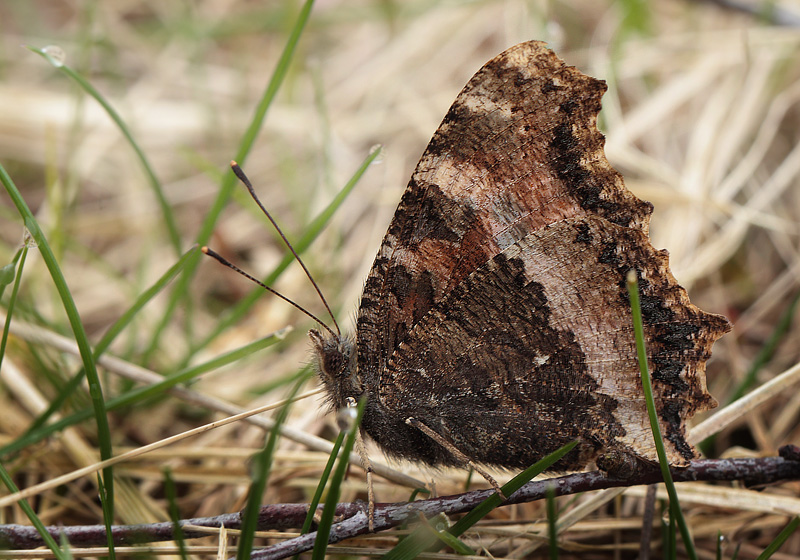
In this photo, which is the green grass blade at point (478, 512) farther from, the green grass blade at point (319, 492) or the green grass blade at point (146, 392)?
the green grass blade at point (146, 392)

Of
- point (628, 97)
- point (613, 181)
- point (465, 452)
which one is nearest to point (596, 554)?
point (465, 452)

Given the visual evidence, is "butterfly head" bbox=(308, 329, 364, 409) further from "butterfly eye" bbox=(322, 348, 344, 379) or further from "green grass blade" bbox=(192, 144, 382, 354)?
"green grass blade" bbox=(192, 144, 382, 354)

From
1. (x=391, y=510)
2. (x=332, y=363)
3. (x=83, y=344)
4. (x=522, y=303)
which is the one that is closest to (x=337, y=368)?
(x=332, y=363)

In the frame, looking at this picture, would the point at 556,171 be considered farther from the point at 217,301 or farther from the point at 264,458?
the point at 217,301

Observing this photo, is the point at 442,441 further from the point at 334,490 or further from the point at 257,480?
the point at 257,480

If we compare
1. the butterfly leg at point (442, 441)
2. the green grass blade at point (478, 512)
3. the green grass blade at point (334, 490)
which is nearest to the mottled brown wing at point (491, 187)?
the butterfly leg at point (442, 441)

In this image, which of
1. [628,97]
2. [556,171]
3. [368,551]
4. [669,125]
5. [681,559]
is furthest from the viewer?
[628,97]
